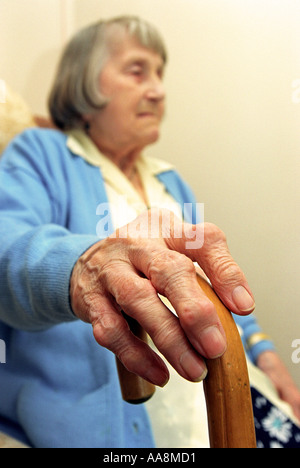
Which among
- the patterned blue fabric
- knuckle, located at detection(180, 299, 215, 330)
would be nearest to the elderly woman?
knuckle, located at detection(180, 299, 215, 330)

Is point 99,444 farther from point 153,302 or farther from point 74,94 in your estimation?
point 74,94

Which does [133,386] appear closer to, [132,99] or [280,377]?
[280,377]

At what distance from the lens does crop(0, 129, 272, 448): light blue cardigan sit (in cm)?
38

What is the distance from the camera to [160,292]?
0.78 feet

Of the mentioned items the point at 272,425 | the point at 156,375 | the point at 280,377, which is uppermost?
the point at 156,375

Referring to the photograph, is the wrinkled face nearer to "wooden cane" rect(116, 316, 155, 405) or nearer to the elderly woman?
the elderly woman

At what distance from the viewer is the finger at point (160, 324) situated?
22 cm

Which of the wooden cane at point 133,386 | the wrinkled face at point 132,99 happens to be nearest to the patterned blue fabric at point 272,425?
the wooden cane at point 133,386

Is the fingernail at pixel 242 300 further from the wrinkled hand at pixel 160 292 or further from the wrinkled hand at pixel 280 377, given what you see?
the wrinkled hand at pixel 280 377

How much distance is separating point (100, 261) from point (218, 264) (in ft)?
0.28

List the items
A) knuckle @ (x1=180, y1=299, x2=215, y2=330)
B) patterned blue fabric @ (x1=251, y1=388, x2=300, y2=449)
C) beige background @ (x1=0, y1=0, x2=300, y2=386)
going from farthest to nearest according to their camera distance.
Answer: patterned blue fabric @ (x1=251, y1=388, x2=300, y2=449) < beige background @ (x1=0, y1=0, x2=300, y2=386) < knuckle @ (x1=180, y1=299, x2=215, y2=330)

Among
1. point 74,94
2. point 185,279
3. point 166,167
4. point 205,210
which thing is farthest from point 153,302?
point 74,94

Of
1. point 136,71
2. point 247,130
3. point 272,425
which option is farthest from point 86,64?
point 272,425

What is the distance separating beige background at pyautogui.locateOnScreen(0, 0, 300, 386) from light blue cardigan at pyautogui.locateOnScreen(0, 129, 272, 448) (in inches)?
2.3
